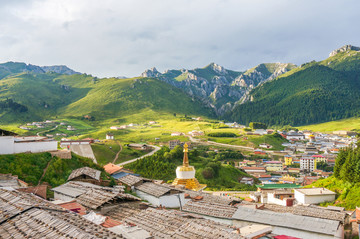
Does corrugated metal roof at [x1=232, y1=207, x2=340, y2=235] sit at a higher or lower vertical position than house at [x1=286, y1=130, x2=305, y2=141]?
higher

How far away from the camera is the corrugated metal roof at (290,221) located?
18.8 metres

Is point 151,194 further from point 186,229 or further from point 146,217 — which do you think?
point 186,229

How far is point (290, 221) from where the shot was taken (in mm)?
19703

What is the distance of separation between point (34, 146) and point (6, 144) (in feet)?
9.79

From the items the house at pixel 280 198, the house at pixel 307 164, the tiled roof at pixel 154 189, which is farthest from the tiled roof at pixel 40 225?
the house at pixel 307 164

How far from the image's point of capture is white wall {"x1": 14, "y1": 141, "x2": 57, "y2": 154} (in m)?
33.0

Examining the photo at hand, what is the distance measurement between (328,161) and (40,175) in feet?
357

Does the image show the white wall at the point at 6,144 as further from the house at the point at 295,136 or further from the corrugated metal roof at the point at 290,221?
the house at the point at 295,136

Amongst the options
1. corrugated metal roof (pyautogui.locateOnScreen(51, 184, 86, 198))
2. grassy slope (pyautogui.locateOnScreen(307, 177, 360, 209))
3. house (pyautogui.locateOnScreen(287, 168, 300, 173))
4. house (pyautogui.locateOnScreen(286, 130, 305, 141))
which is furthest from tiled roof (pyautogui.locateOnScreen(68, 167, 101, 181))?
house (pyautogui.locateOnScreen(286, 130, 305, 141))

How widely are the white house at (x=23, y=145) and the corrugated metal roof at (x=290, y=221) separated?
23.6m

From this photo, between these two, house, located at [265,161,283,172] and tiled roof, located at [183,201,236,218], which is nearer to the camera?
tiled roof, located at [183,201,236,218]

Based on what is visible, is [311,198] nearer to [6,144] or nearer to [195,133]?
[6,144]

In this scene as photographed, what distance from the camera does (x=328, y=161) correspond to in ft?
374

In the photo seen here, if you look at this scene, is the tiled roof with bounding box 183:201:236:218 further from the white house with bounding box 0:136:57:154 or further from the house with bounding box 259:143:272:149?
the house with bounding box 259:143:272:149
